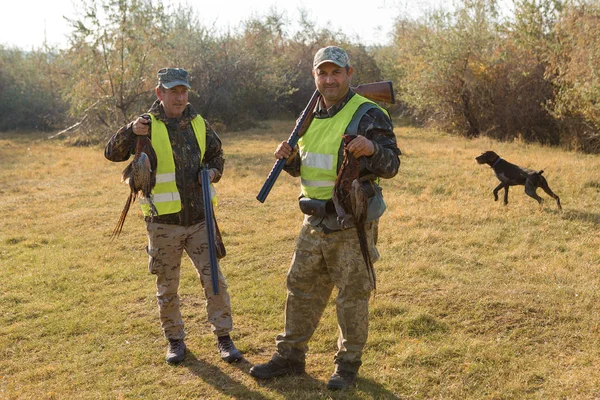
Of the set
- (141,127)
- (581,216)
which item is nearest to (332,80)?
(141,127)

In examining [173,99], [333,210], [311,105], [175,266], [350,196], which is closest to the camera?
[350,196]

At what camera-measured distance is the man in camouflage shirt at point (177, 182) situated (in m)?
4.17

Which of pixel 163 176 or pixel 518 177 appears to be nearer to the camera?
pixel 163 176

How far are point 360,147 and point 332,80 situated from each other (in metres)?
0.60

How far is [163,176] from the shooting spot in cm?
423

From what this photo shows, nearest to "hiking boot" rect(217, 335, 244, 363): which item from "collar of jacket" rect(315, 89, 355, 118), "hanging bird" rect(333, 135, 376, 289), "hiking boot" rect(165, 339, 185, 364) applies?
"hiking boot" rect(165, 339, 185, 364)

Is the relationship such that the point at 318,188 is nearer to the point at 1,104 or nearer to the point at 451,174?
the point at 451,174

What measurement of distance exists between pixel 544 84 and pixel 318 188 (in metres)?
17.6

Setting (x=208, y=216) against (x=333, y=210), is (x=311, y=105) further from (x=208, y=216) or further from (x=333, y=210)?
(x=208, y=216)

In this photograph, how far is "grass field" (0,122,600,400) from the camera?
4281mm

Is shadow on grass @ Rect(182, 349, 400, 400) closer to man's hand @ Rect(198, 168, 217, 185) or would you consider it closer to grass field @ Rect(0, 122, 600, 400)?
grass field @ Rect(0, 122, 600, 400)

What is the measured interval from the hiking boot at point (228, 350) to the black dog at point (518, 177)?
21.6ft

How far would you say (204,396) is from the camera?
4129 millimetres

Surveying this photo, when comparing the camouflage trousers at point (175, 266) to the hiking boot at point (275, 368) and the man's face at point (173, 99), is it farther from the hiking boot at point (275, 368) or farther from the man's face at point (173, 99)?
the man's face at point (173, 99)
